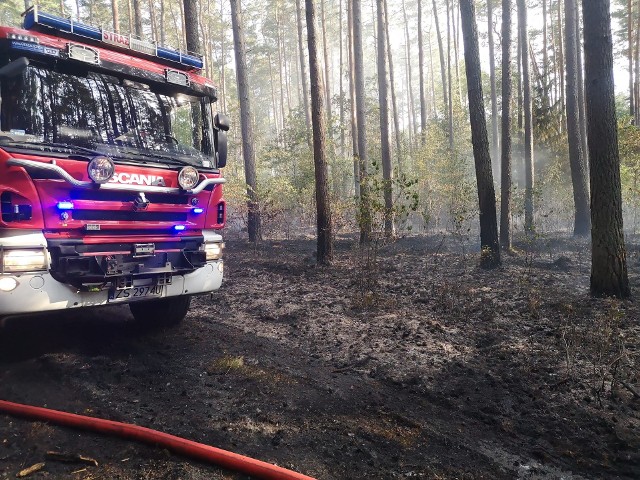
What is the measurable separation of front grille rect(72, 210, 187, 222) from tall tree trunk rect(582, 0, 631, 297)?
653 centimetres

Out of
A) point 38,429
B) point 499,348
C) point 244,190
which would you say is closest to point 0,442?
point 38,429

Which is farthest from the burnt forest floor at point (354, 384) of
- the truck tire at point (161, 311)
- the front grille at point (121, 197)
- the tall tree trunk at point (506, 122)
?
the tall tree trunk at point (506, 122)

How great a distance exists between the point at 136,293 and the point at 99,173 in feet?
4.48

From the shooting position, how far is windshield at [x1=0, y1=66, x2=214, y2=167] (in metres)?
4.31

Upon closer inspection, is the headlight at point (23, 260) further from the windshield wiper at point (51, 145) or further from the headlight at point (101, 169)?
the windshield wiper at point (51, 145)

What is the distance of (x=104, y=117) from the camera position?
4.94 metres

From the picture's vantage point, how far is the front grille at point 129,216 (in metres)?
4.37

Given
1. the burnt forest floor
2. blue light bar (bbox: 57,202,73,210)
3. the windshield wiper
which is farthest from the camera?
blue light bar (bbox: 57,202,73,210)

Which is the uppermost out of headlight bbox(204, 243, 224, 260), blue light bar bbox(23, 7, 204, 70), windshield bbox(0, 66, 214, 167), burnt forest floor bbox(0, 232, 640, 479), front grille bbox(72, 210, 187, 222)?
blue light bar bbox(23, 7, 204, 70)

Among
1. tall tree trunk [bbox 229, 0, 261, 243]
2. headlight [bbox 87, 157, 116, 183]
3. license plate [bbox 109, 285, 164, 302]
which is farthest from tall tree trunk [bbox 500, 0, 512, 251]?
headlight [bbox 87, 157, 116, 183]

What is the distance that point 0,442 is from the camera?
10.5 feet

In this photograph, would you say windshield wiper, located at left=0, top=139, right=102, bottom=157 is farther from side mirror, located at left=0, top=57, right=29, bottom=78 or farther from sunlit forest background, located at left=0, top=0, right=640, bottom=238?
sunlit forest background, located at left=0, top=0, right=640, bottom=238

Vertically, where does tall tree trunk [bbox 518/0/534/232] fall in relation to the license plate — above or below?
above

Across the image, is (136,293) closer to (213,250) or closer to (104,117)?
(213,250)
